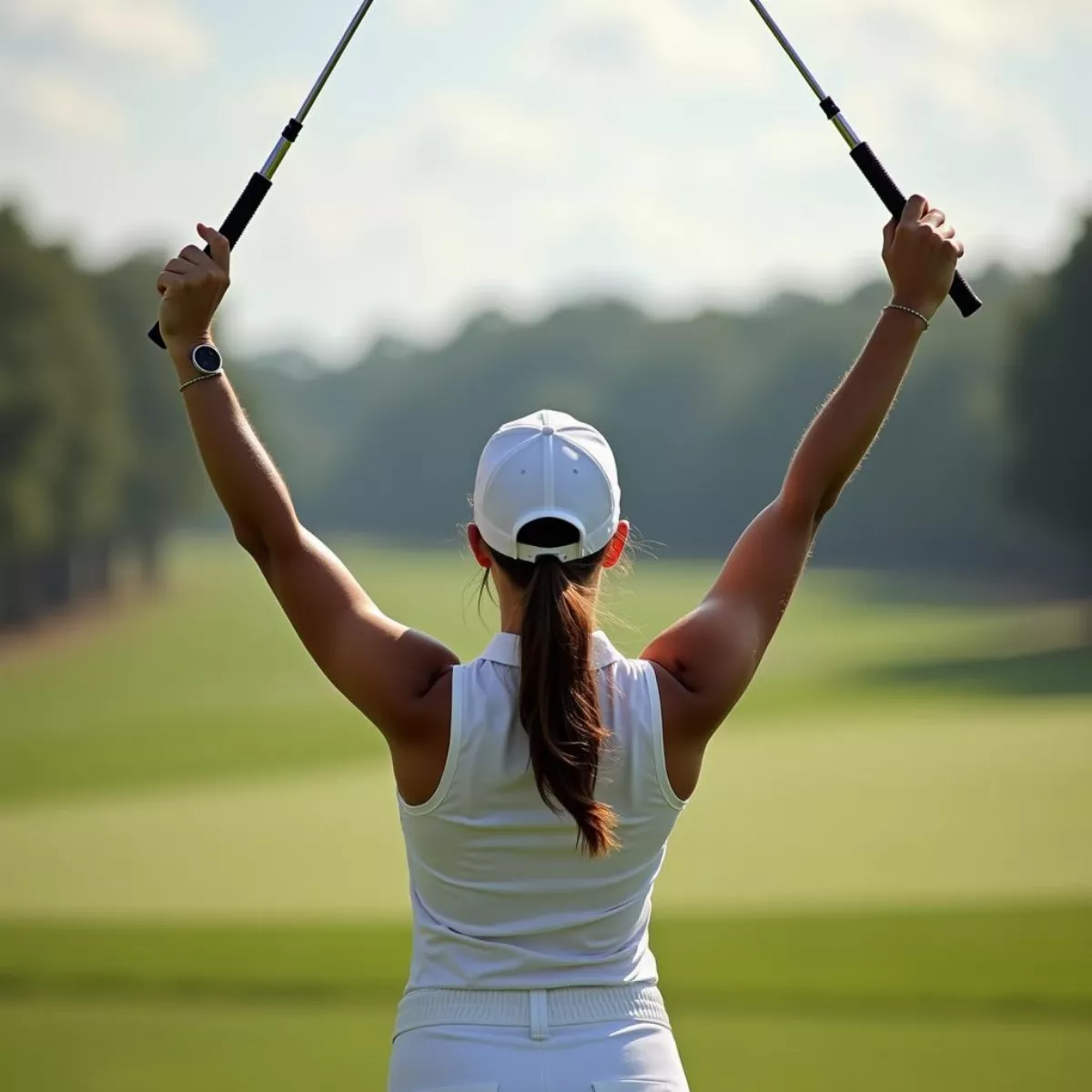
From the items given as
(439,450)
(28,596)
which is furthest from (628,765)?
(439,450)

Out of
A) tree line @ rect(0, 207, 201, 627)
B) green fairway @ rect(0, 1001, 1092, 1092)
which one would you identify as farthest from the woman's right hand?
tree line @ rect(0, 207, 201, 627)

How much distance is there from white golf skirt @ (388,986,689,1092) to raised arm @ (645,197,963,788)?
25cm

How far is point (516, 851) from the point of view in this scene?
175 cm

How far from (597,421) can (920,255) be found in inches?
1459

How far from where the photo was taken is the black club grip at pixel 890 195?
2.09 meters

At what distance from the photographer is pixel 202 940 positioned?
251 inches

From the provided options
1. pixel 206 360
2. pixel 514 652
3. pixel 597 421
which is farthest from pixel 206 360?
pixel 597 421

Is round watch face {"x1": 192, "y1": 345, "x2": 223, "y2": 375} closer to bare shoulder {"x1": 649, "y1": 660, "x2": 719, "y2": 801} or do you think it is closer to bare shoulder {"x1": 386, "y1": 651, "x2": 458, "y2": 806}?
bare shoulder {"x1": 386, "y1": 651, "x2": 458, "y2": 806}

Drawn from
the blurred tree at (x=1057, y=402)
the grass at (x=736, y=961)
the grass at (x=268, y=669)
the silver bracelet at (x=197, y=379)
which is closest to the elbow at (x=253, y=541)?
the silver bracelet at (x=197, y=379)

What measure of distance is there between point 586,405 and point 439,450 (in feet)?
11.3

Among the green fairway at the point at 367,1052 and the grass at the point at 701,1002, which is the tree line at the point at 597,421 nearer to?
the grass at the point at 701,1002

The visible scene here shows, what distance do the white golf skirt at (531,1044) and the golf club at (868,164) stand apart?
0.91 m

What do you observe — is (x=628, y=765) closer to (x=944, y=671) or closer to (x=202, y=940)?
(x=202, y=940)

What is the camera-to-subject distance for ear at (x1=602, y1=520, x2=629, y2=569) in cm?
190
